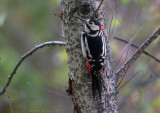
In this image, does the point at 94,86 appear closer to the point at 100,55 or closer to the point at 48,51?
the point at 100,55

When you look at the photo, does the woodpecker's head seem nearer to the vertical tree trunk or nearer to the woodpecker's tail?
the vertical tree trunk

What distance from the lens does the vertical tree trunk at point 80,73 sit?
A: 2695 mm

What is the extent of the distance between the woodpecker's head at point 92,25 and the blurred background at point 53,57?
0.23m

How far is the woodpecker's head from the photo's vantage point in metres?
2.89

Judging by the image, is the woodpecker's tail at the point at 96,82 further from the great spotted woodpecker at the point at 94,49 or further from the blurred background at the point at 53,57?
the blurred background at the point at 53,57

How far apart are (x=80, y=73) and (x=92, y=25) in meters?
0.55

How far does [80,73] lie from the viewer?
2.80m

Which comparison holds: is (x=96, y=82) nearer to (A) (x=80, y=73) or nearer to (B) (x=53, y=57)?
(A) (x=80, y=73)

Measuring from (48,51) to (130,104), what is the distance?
14.0 ft

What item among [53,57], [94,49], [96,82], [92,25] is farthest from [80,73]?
[53,57]

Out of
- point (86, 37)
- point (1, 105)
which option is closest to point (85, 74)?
point (86, 37)

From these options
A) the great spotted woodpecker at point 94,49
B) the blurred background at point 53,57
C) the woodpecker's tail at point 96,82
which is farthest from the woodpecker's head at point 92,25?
the woodpecker's tail at point 96,82

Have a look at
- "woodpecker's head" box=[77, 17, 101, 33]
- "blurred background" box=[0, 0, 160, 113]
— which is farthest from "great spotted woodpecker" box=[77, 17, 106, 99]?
"blurred background" box=[0, 0, 160, 113]

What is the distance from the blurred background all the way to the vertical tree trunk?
0.14 m
